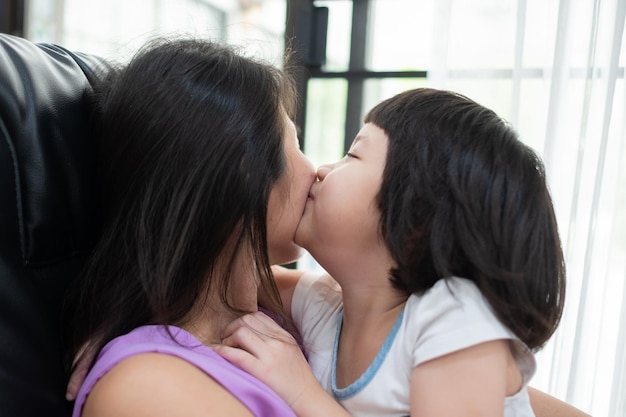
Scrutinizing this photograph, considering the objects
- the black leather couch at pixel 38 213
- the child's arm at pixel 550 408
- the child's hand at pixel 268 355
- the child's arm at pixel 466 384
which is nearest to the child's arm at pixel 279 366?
the child's hand at pixel 268 355

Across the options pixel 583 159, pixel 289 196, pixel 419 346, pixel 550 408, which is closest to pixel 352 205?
pixel 289 196

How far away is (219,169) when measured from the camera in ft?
3.01

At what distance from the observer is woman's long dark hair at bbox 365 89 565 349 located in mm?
880

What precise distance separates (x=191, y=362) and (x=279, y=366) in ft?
0.46

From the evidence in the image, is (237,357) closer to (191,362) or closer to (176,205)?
(191,362)

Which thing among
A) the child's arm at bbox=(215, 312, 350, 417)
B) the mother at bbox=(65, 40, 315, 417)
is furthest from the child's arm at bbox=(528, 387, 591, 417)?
the mother at bbox=(65, 40, 315, 417)

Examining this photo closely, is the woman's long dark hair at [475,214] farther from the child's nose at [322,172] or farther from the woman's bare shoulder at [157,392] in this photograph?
the woman's bare shoulder at [157,392]

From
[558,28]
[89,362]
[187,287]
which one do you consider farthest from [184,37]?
[558,28]

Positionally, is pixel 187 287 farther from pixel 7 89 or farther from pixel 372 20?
pixel 372 20

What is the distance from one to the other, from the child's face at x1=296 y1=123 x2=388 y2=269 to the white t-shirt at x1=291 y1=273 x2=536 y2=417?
128 millimetres

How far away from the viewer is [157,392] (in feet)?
2.62

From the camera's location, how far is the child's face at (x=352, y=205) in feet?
3.26

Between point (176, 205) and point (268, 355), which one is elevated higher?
point (176, 205)

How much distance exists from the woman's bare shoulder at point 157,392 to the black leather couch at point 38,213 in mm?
93
